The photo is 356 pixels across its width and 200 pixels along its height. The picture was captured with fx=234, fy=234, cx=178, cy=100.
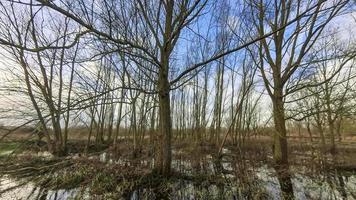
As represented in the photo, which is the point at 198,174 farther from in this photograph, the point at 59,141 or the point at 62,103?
the point at 59,141

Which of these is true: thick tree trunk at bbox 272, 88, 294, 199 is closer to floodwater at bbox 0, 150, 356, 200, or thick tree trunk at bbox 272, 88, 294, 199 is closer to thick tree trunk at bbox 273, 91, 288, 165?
thick tree trunk at bbox 273, 91, 288, 165

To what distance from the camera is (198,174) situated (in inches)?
287

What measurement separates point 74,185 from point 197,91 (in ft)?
38.4

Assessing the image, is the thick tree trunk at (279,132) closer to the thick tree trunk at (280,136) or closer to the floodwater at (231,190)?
the thick tree trunk at (280,136)

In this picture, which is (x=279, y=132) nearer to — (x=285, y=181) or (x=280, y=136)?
(x=280, y=136)

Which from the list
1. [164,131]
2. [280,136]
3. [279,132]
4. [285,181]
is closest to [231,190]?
Answer: [285,181]

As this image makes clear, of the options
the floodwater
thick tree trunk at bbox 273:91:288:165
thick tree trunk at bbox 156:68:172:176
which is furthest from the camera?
thick tree trunk at bbox 273:91:288:165

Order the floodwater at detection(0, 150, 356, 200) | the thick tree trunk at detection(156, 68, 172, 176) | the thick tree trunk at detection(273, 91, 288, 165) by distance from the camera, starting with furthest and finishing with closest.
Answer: the thick tree trunk at detection(273, 91, 288, 165)
the thick tree trunk at detection(156, 68, 172, 176)
the floodwater at detection(0, 150, 356, 200)

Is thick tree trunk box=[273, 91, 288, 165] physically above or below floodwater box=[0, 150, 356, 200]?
above

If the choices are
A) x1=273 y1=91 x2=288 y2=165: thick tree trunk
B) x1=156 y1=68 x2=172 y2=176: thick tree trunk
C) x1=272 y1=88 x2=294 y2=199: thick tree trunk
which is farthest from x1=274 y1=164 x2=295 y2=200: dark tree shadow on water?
x1=156 y1=68 x2=172 y2=176: thick tree trunk

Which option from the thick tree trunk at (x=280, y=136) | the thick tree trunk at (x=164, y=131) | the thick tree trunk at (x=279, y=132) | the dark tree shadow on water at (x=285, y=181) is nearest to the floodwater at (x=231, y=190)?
the dark tree shadow on water at (x=285, y=181)

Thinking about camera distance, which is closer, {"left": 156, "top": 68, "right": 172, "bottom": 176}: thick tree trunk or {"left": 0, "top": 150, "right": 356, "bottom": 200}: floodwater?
{"left": 0, "top": 150, "right": 356, "bottom": 200}: floodwater

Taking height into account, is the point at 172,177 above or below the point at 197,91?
below

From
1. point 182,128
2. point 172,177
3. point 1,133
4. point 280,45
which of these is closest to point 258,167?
point 172,177
